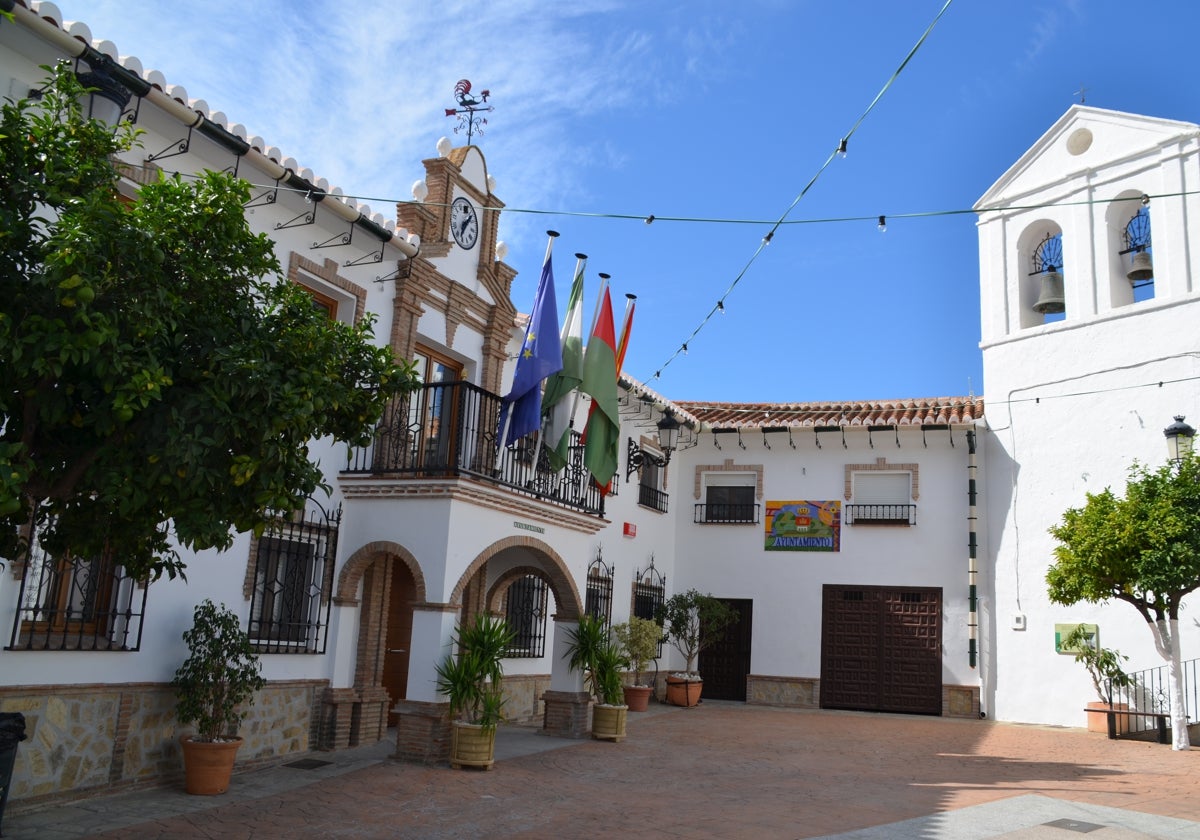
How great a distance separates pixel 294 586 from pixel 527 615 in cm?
472

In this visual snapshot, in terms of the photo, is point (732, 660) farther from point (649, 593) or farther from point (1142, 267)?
point (1142, 267)

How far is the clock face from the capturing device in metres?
12.7

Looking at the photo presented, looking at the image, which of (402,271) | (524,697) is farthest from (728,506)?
(402,271)

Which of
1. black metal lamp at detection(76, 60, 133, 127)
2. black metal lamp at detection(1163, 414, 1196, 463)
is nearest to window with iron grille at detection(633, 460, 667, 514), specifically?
black metal lamp at detection(1163, 414, 1196, 463)

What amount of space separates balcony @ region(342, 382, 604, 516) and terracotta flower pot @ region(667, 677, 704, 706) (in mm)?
7278

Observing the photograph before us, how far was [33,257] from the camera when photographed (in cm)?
492

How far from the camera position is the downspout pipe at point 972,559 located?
18203mm

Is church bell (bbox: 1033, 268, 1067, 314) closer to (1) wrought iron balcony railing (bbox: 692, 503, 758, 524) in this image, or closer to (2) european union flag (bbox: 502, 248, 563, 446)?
(1) wrought iron balcony railing (bbox: 692, 503, 758, 524)

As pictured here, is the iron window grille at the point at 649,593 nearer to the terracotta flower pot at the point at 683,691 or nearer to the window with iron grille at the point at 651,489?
the terracotta flower pot at the point at 683,691

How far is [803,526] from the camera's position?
19828 mm

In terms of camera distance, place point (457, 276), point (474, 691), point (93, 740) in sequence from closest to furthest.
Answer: point (93, 740) < point (474, 691) < point (457, 276)

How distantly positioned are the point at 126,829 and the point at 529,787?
11.7 ft

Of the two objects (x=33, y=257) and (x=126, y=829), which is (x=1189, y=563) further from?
(x=33, y=257)

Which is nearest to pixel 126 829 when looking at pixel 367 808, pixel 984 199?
pixel 367 808
